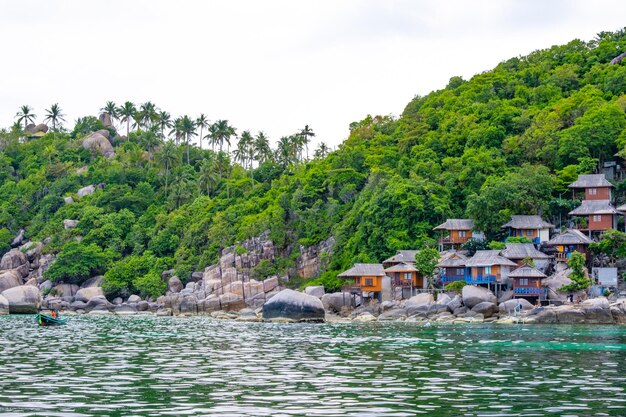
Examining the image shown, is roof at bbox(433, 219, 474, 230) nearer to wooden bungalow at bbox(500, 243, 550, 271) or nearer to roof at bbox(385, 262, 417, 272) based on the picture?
roof at bbox(385, 262, 417, 272)

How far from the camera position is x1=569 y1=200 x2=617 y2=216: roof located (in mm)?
70188

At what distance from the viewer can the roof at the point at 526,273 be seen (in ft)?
212

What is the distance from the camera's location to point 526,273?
2552 inches

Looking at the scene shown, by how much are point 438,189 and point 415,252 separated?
8.46 meters

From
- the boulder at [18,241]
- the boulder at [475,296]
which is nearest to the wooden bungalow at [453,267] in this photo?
the boulder at [475,296]

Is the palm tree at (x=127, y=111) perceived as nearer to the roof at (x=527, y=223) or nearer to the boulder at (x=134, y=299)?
the boulder at (x=134, y=299)

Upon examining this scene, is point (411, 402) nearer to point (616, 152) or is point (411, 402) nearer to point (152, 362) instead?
point (152, 362)

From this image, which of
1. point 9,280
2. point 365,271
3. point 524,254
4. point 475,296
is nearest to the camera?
point 475,296

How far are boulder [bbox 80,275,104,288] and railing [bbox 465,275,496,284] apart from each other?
42.8 meters

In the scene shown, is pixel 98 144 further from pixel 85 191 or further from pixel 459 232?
pixel 459 232

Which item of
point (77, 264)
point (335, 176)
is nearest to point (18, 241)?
point (77, 264)

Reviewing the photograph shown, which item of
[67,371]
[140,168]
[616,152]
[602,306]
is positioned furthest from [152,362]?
[140,168]

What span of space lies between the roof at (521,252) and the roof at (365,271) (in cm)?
1056

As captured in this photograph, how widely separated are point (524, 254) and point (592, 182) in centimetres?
1037
